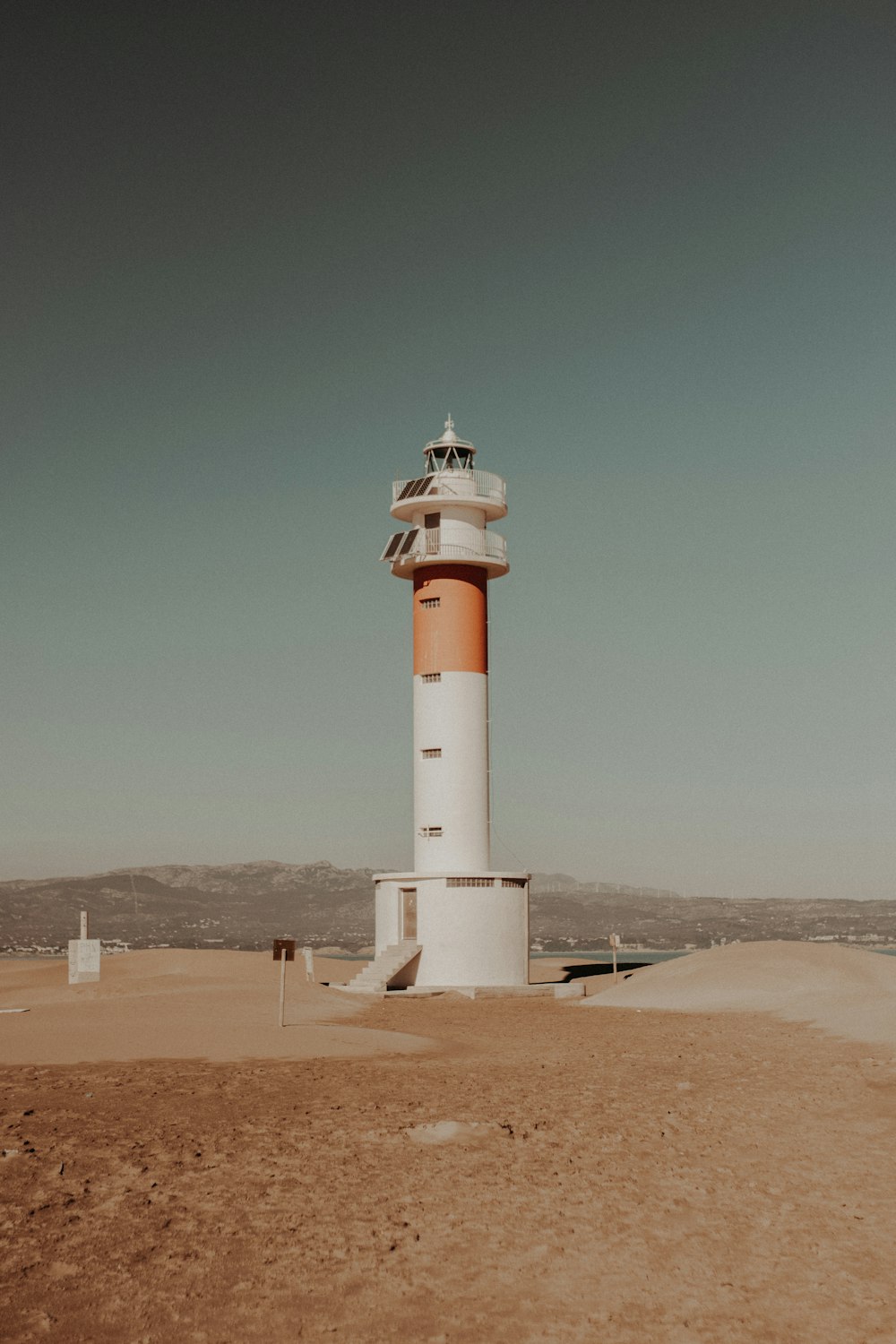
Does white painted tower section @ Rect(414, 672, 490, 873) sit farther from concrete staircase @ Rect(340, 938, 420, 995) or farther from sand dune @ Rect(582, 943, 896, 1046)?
sand dune @ Rect(582, 943, 896, 1046)

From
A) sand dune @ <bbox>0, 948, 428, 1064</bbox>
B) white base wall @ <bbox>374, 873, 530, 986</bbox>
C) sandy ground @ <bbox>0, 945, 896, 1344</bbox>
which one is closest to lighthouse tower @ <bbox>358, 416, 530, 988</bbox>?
white base wall @ <bbox>374, 873, 530, 986</bbox>

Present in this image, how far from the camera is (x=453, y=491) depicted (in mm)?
38562

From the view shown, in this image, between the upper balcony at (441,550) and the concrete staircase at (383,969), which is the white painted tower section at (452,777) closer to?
the concrete staircase at (383,969)

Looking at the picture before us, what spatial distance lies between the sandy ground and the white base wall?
16905mm

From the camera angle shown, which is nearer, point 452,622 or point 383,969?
point 383,969

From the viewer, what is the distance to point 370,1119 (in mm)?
14453

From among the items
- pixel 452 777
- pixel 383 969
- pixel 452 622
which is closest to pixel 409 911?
pixel 383 969

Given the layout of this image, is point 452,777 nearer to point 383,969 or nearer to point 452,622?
point 452,622

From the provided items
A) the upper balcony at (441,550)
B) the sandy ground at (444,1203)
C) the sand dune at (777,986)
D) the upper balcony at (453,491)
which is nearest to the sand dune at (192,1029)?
the sandy ground at (444,1203)

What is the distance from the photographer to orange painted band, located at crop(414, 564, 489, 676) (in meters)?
38.1

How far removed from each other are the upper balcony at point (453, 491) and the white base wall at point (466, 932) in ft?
37.3

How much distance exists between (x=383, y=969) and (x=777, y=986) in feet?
35.8

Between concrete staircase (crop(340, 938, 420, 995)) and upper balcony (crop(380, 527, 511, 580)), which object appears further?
upper balcony (crop(380, 527, 511, 580))

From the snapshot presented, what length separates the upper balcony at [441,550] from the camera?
38156 mm
